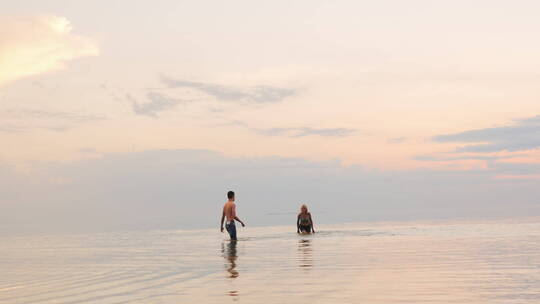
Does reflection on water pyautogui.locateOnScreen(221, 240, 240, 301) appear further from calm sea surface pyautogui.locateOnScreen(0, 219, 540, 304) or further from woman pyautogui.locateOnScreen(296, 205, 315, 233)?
woman pyautogui.locateOnScreen(296, 205, 315, 233)

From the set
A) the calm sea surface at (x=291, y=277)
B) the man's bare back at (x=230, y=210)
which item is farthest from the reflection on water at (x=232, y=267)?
the man's bare back at (x=230, y=210)

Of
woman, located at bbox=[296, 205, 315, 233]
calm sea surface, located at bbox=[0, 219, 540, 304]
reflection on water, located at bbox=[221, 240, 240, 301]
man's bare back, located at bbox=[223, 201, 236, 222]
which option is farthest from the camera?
woman, located at bbox=[296, 205, 315, 233]

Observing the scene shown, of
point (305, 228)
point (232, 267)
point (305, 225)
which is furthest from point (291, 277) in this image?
point (305, 228)

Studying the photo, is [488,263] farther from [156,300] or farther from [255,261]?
[156,300]

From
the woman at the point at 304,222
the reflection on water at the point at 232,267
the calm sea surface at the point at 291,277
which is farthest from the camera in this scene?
the woman at the point at 304,222

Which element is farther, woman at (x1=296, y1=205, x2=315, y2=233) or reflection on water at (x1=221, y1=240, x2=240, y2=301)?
woman at (x1=296, y1=205, x2=315, y2=233)

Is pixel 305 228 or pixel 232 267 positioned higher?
pixel 305 228

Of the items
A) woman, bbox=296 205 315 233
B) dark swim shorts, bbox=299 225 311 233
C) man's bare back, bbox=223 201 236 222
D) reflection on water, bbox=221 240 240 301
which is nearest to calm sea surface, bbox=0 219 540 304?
reflection on water, bbox=221 240 240 301

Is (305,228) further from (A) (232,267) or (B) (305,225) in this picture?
(A) (232,267)

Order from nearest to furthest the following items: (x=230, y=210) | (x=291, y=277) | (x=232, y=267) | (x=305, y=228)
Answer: (x=291, y=277) < (x=232, y=267) < (x=230, y=210) < (x=305, y=228)

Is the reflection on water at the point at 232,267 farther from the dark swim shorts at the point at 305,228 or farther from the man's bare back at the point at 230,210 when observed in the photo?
the dark swim shorts at the point at 305,228

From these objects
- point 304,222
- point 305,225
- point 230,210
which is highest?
point 230,210

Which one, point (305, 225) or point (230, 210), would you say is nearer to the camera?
point (230, 210)

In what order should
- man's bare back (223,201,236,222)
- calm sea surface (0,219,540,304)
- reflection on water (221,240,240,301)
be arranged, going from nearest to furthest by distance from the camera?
calm sea surface (0,219,540,304) < reflection on water (221,240,240,301) < man's bare back (223,201,236,222)
